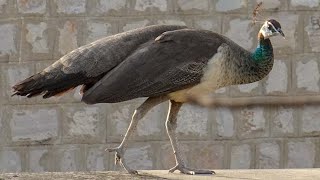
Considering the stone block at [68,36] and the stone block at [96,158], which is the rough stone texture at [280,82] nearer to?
the stone block at [96,158]

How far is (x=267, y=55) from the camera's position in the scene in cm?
618

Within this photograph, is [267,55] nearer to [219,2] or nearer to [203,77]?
[203,77]

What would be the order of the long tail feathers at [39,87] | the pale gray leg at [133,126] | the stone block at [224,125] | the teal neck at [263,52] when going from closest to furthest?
the long tail feathers at [39,87] < the pale gray leg at [133,126] < the teal neck at [263,52] < the stone block at [224,125]

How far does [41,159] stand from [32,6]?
119 cm

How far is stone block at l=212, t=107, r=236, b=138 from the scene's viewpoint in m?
8.74

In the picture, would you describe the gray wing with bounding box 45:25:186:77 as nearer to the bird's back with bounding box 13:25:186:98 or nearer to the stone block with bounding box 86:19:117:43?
the bird's back with bounding box 13:25:186:98

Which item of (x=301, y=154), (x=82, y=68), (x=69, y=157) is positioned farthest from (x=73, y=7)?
(x=82, y=68)

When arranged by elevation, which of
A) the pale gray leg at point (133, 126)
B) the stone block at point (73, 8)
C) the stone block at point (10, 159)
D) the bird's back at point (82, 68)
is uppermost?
the stone block at point (73, 8)

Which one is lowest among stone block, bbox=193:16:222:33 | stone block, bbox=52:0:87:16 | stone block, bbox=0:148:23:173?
stone block, bbox=0:148:23:173

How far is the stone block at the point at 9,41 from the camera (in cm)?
869

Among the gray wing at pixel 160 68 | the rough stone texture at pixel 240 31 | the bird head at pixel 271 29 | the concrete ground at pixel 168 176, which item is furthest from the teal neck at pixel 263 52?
the rough stone texture at pixel 240 31

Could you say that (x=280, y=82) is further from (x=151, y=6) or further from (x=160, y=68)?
(x=160, y=68)

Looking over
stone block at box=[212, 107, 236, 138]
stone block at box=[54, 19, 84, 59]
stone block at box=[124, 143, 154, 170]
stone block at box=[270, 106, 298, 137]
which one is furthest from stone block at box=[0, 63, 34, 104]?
stone block at box=[270, 106, 298, 137]

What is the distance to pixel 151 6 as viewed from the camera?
866 centimetres
